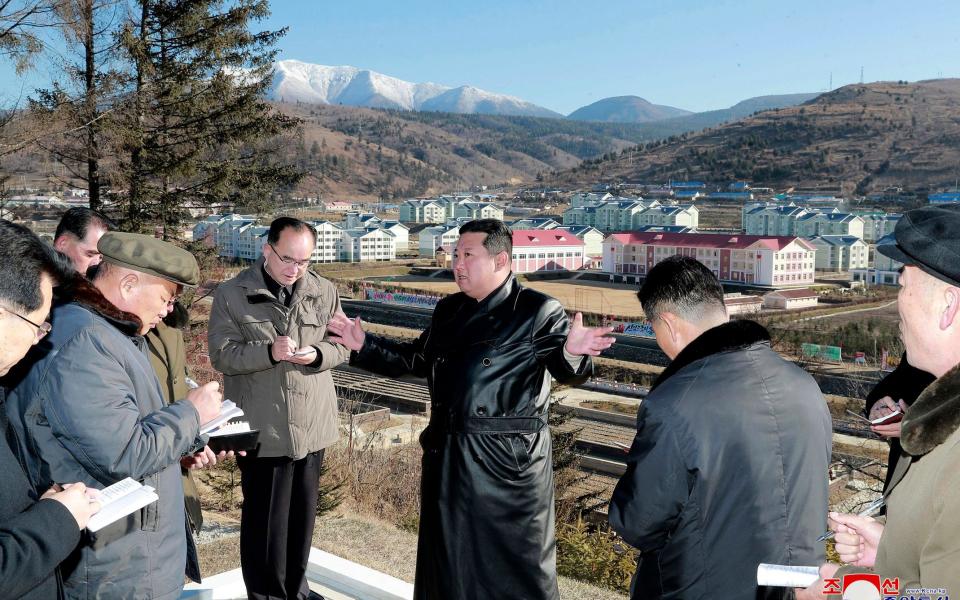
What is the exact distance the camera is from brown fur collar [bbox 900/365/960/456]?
1288 mm

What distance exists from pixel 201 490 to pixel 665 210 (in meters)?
66.7

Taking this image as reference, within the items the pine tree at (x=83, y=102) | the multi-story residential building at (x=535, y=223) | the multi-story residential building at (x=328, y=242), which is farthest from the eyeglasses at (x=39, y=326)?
the multi-story residential building at (x=535, y=223)

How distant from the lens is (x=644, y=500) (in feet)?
5.92

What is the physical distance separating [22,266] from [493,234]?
153 centimetres

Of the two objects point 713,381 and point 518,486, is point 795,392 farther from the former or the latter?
point 518,486

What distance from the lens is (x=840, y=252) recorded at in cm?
5131

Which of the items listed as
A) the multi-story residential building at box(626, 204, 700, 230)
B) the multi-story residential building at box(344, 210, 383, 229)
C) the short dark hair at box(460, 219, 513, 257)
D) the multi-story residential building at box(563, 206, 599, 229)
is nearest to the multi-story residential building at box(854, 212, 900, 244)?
the multi-story residential building at box(626, 204, 700, 230)

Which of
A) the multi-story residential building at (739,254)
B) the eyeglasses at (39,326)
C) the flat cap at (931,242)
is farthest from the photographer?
the multi-story residential building at (739,254)

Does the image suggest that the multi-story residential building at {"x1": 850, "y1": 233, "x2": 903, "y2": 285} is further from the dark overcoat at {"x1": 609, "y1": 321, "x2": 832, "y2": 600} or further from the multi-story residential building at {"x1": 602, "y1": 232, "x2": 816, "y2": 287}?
the dark overcoat at {"x1": 609, "y1": 321, "x2": 832, "y2": 600}

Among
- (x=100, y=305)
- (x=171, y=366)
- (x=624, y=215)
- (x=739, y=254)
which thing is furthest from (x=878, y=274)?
(x=100, y=305)

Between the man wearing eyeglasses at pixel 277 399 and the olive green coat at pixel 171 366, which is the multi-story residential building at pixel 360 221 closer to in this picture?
the man wearing eyeglasses at pixel 277 399

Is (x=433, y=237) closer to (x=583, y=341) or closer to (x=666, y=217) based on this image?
(x=666, y=217)

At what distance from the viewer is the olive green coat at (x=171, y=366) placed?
2850 millimetres

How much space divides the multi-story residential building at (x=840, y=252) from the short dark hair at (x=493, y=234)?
171 feet
